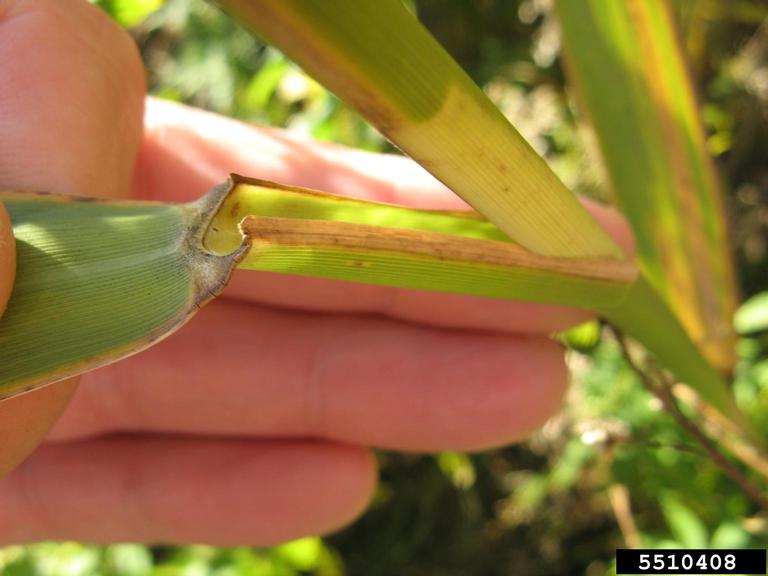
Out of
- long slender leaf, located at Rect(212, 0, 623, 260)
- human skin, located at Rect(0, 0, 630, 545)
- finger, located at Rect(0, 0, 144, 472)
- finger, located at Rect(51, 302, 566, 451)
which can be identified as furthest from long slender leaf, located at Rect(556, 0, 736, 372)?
finger, located at Rect(0, 0, 144, 472)

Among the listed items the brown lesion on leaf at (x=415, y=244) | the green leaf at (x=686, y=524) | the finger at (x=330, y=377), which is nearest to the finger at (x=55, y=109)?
the brown lesion on leaf at (x=415, y=244)

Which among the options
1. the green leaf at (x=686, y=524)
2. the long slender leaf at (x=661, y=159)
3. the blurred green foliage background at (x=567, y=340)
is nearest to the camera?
the long slender leaf at (x=661, y=159)

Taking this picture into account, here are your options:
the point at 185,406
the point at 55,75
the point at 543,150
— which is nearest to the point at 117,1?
the point at 55,75

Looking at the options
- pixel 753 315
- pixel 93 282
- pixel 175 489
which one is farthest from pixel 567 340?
pixel 93 282

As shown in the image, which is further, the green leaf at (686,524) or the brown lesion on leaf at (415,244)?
the green leaf at (686,524)

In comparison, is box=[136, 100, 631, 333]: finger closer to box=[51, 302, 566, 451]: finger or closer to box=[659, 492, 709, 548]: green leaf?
box=[51, 302, 566, 451]: finger

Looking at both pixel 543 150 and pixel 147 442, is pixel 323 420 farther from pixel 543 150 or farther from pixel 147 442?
pixel 543 150

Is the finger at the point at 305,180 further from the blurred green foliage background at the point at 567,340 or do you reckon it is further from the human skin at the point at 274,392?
the blurred green foliage background at the point at 567,340
